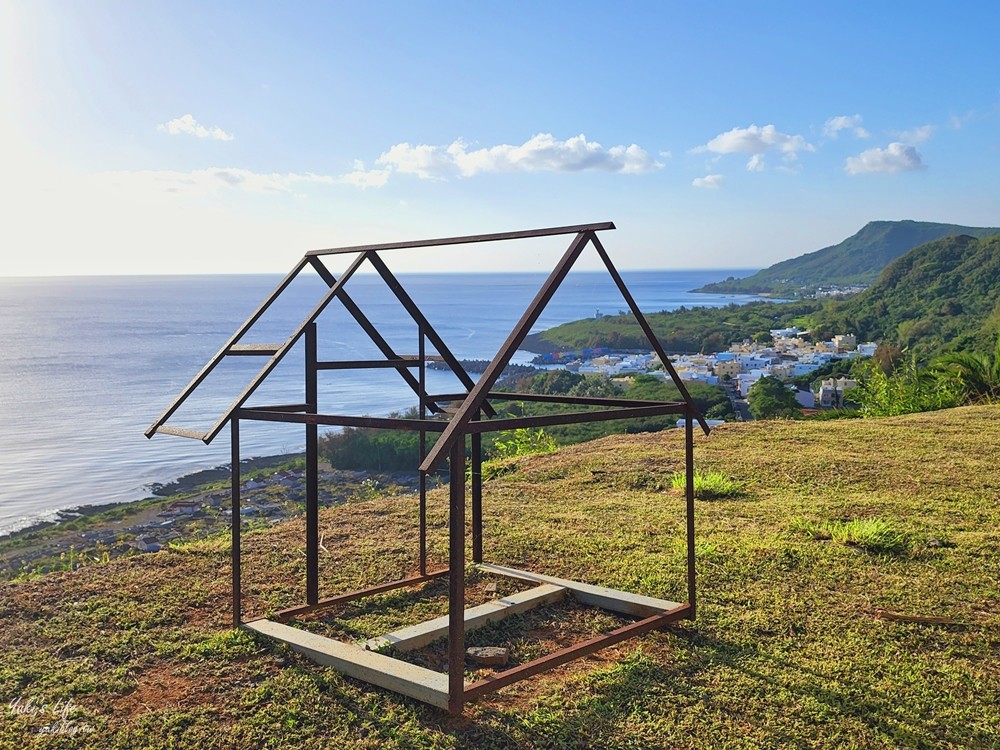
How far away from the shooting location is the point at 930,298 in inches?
1271

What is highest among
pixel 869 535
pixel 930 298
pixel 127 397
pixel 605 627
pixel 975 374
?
pixel 930 298

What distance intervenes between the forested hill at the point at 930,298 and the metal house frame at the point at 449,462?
2255cm

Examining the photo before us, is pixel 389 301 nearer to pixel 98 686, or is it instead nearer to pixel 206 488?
pixel 206 488

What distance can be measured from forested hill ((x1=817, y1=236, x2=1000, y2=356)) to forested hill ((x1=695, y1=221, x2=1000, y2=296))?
107 ft

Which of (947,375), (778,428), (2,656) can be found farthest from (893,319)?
(2,656)

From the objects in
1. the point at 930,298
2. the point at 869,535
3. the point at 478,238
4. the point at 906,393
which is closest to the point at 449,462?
the point at 478,238

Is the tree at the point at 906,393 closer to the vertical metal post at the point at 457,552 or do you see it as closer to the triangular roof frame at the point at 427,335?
the triangular roof frame at the point at 427,335

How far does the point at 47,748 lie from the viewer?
3.29m

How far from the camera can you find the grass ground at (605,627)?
3.44 metres

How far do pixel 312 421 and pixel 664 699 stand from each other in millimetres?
2006

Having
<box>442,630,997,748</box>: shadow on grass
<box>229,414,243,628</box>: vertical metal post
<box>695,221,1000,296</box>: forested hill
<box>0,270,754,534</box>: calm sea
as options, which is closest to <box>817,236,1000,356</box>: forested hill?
<box>0,270,754,534</box>: calm sea

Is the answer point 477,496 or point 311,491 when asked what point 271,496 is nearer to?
point 477,496

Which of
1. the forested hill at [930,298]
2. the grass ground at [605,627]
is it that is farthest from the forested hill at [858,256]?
the grass ground at [605,627]

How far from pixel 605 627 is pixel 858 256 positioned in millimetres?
82156
